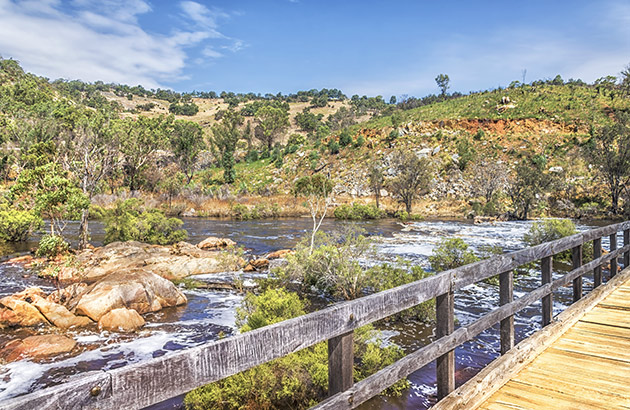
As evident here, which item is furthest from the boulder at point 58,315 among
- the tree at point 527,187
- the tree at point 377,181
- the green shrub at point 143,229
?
the tree at point 377,181

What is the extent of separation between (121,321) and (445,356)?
941 cm

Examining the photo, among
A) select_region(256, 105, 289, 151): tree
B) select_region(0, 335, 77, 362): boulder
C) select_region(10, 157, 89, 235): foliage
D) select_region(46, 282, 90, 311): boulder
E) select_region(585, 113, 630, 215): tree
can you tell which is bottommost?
select_region(0, 335, 77, 362): boulder

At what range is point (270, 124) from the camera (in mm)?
78312

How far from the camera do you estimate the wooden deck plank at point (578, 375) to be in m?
3.53

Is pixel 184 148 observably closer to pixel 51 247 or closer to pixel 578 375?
pixel 51 247

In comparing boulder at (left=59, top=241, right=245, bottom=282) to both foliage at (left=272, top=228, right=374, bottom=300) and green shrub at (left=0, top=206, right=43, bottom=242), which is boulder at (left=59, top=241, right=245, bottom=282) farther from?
green shrub at (left=0, top=206, right=43, bottom=242)

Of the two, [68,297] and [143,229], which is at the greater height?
[143,229]

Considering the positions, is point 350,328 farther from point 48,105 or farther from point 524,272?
point 48,105

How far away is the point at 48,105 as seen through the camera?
2559 inches

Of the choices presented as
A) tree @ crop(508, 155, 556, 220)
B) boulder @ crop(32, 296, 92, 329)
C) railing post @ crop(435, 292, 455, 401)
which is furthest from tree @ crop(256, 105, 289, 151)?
railing post @ crop(435, 292, 455, 401)

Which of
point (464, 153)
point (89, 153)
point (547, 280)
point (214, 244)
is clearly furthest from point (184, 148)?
point (547, 280)

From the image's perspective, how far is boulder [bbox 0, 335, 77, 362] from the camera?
8625 mm

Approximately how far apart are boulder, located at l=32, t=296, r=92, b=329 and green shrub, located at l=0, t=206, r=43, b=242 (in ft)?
42.6

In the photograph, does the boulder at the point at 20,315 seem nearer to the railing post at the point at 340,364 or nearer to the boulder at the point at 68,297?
Answer: the boulder at the point at 68,297
